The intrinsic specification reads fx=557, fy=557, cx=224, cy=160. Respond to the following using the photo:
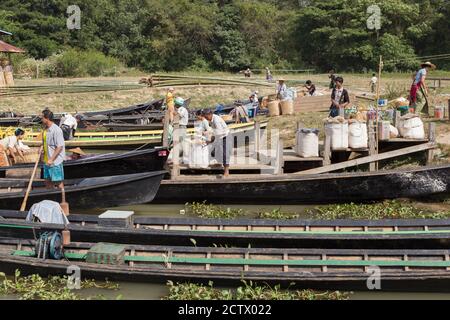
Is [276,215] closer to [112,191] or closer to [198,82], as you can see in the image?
[112,191]

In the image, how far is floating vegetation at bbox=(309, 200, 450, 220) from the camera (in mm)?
11430

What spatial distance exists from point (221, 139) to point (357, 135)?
10.6 ft

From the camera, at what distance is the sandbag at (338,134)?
12.6 metres

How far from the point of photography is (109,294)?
7805 mm

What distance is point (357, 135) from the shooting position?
12750 millimetres

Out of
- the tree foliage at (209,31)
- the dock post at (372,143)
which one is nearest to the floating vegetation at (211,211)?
the dock post at (372,143)

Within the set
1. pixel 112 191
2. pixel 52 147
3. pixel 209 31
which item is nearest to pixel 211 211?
pixel 112 191

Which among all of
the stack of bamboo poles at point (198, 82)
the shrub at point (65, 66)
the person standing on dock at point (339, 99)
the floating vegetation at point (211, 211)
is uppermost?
the shrub at point (65, 66)

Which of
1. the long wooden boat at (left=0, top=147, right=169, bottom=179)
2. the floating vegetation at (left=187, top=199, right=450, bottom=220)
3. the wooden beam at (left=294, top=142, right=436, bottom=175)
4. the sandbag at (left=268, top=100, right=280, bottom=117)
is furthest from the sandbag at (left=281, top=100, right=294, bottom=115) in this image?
the floating vegetation at (left=187, top=199, right=450, bottom=220)

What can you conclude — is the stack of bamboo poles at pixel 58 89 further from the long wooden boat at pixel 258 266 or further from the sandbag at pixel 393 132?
the long wooden boat at pixel 258 266

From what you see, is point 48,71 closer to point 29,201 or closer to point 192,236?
point 29,201

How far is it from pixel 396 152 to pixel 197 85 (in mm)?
20147

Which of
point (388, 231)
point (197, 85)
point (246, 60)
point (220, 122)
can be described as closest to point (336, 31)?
point (246, 60)

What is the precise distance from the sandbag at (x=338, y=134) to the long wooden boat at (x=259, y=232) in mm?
4120
